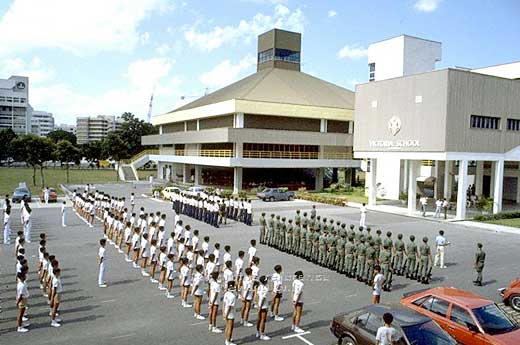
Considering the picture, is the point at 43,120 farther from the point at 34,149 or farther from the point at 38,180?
the point at 34,149

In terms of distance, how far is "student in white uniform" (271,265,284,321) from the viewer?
34.5 ft

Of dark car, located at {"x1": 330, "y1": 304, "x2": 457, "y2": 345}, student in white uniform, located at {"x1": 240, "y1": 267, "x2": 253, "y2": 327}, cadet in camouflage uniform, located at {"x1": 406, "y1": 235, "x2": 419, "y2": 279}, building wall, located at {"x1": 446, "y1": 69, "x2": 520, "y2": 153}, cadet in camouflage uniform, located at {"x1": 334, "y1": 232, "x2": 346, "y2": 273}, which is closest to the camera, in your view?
dark car, located at {"x1": 330, "y1": 304, "x2": 457, "y2": 345}

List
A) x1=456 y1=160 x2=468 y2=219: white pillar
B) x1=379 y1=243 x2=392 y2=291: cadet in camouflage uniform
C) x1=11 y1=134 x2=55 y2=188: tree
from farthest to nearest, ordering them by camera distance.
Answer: x1=11 y1=134 x2=55 y2=188: tree → x1=456 y1=160 x2=468 y2=219: white pillar → x1=379 y1=243 x2=392 y2=291: cadet in camouflage uniform

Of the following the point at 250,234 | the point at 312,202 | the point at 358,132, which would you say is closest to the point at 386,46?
the point at 358,132

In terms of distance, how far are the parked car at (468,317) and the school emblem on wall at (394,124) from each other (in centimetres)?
2259

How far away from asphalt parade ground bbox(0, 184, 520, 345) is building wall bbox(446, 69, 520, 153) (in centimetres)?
776

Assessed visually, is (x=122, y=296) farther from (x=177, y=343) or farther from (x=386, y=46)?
(x=386, y=46)

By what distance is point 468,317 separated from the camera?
881 cm

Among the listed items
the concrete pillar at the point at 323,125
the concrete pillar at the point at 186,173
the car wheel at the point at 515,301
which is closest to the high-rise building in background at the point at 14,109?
the concrete pillar at the point at 186,173

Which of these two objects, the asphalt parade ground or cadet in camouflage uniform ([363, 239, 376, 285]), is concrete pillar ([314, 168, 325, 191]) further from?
cadet in camouflage uniform ([363, 239, 376, 285])

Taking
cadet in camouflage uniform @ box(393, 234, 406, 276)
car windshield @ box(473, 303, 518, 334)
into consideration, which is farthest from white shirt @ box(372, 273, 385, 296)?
cadet in camouflage uniform @ box(393, 234, 406, 276)

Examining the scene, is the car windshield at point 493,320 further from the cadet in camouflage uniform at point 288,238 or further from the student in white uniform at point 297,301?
the cadet in camouflage uniform at point 288,238

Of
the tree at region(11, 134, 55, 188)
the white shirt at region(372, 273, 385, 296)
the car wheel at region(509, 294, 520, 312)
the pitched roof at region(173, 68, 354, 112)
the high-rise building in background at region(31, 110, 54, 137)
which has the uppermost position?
the high-rise building in background at region(31, 110, 54, 137)

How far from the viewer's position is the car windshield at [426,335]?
758 centimetres
